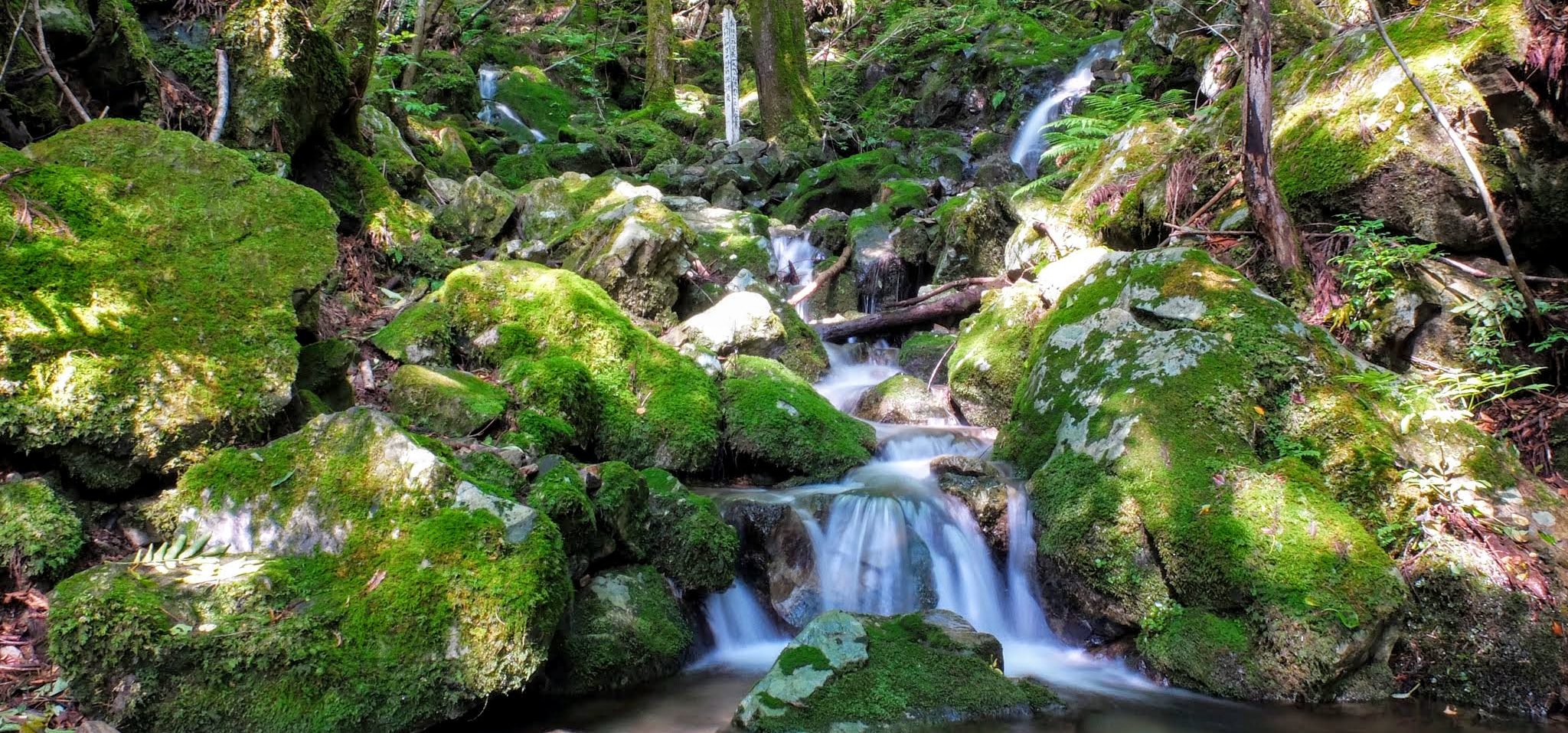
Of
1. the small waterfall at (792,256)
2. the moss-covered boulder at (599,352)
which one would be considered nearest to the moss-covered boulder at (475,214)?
the moss-covered boulder at (599,352)

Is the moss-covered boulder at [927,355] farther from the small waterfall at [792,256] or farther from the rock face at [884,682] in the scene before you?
the rock face at [884,682]

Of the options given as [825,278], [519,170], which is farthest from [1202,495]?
[519,170]

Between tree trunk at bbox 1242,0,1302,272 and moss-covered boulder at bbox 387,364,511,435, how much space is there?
601 cm

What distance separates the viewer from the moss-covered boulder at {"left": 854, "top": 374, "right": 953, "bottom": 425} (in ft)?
26.5

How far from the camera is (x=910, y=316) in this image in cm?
1008

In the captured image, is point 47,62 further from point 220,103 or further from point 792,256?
point 792,256

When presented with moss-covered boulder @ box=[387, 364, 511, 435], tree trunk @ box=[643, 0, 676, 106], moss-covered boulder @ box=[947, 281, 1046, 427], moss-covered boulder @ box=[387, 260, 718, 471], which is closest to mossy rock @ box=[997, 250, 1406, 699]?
moss-covered boulder @ box=[947, 281, 1046, 427]

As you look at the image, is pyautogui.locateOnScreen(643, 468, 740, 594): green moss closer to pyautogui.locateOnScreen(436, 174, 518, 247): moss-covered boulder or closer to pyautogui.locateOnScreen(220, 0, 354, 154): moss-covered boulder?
pyautogui.locateOnScreen(220, 0, 354, 154): moss-covered boulder

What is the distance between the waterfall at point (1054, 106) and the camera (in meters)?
15.3

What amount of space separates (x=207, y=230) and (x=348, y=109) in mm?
4602

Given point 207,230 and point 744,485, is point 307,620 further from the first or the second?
point 744,485

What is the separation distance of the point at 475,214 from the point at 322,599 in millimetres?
7161

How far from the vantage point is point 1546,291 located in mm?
5594

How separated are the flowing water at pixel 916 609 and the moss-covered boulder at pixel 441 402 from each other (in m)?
1.78
